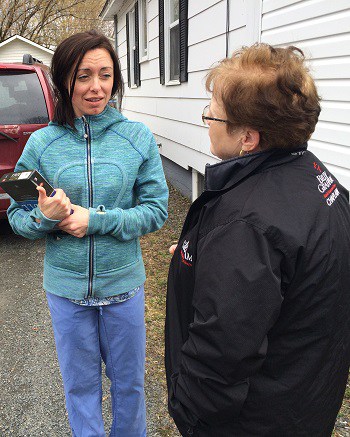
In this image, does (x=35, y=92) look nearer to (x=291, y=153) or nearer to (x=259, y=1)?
(x=259, y=1)

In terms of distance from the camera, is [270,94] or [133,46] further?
[133,46]

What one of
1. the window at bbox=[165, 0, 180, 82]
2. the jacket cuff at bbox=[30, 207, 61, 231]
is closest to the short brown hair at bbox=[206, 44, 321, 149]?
the jacket cuff at bbox=[30, 207, 61, 231]

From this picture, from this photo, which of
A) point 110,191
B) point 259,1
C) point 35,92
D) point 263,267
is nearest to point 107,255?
point 110,191

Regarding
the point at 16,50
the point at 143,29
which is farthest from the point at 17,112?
the point at 16,50

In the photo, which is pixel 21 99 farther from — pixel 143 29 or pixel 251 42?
pixel 143 29

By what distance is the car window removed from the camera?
4.67 meters

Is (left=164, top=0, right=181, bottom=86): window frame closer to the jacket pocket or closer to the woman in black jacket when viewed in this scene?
the jacket pocket

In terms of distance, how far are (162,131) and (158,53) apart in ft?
4.59

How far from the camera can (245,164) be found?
1219 mm

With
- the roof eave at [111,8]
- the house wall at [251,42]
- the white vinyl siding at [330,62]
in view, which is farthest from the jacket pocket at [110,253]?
the roof eave at [111,8]

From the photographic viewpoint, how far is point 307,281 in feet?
3.65

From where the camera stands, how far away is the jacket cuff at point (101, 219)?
1699 mm

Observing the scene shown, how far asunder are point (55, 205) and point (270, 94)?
882 mm

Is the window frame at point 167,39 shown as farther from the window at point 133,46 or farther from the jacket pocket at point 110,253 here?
the jacket pocket at point 110,253
